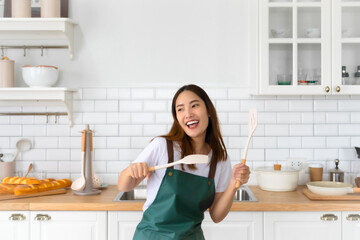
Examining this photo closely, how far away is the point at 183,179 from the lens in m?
1.85

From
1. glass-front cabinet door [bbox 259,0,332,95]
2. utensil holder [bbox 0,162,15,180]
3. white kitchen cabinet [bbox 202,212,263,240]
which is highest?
glass-front cabinet door [bbox 259,0,332,95]

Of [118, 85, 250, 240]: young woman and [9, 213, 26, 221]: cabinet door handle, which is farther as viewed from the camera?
[9, 213, 26, 221]: cabinet door handle

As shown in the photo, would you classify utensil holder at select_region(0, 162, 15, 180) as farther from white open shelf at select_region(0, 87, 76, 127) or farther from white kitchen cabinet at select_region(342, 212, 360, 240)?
white kitchen cabinet at select_region(342, 212, 360, 240)

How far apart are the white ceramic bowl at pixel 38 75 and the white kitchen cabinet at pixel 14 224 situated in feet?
2.90

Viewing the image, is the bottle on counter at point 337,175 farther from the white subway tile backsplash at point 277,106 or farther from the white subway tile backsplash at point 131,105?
the white subway tile backsplash at point 131,105

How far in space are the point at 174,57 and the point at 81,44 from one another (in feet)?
2.27

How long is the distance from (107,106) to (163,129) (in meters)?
0.45

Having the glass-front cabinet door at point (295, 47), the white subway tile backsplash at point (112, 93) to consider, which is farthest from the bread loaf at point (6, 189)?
the glass-front cabinet door at point (295, 47)

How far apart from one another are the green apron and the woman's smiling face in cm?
12

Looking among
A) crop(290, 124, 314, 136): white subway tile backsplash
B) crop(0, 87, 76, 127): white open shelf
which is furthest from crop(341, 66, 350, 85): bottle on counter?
crop(0, 87, 76, 127): white open shelf

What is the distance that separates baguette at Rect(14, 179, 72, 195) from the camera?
2.55 meters

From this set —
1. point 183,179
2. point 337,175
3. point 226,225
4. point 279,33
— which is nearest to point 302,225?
point 226,225

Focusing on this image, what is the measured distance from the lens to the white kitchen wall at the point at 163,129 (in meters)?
3.03

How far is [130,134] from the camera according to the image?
3041 millimetres
